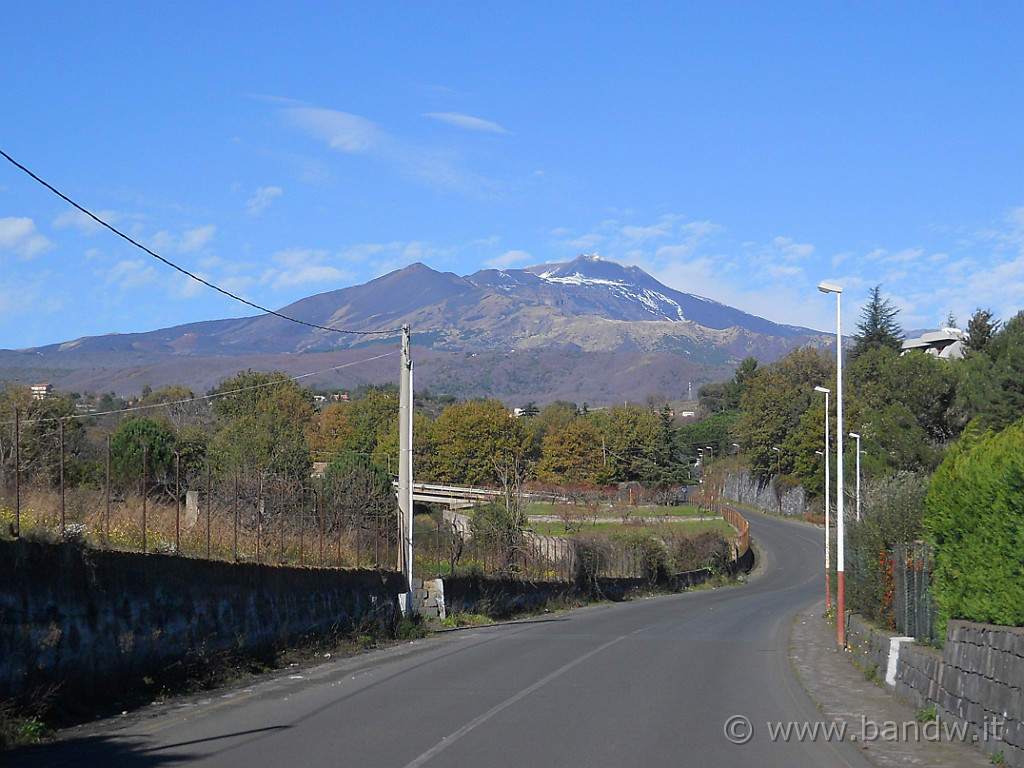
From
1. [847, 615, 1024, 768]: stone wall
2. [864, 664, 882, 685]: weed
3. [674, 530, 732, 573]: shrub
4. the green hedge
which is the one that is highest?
the green hedge

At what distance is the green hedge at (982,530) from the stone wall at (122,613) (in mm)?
9863

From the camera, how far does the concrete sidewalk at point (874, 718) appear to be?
10.0 metres

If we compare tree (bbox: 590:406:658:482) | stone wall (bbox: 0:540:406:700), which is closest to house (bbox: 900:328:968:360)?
tree (bbox: 590:406:658:482)

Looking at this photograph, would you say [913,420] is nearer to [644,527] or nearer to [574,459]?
[644,527]

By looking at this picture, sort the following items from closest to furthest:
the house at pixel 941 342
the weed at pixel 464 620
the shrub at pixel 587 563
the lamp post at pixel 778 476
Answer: the weed at pixel 464 620 < the shrub at pixel 587 563 < the lamp post at pixel 778 476 < the house at pixel 941 342

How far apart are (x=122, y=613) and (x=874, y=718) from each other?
9324mm

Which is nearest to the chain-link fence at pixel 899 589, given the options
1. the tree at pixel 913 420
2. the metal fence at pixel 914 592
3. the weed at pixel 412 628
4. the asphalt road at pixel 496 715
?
the metal fence at pixel 914 592

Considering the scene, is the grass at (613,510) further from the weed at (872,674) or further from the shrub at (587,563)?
the weed at (872,674)

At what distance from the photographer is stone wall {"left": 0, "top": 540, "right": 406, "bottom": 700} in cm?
1098

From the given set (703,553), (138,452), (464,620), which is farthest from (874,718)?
(703,553)

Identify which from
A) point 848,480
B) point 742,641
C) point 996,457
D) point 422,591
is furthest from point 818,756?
point 848,480

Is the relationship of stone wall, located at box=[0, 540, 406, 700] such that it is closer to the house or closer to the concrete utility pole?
the concrete utility pole

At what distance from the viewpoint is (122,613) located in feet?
42.3

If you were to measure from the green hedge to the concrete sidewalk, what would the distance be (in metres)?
1.31
